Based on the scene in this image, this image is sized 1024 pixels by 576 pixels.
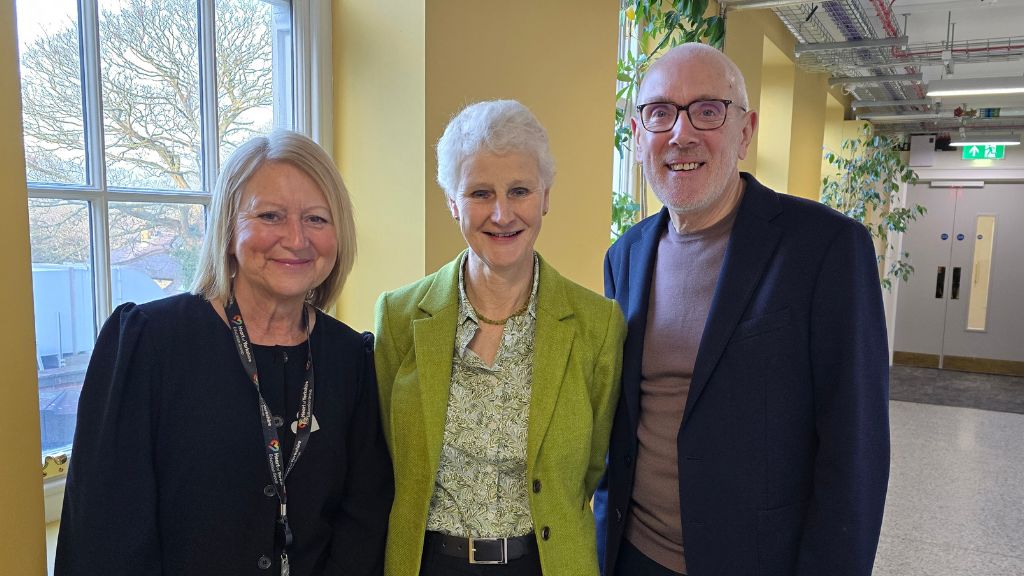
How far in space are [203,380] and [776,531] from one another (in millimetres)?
1177

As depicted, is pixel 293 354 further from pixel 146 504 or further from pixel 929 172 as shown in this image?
pixel 929 172

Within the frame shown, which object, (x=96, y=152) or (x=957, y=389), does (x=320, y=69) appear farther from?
(x=957, y=389)

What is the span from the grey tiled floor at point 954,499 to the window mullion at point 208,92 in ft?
12.4

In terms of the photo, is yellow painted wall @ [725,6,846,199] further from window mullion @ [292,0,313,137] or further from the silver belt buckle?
the silver belt buckle

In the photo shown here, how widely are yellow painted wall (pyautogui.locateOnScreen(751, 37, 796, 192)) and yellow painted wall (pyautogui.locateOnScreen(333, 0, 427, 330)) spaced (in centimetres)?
483

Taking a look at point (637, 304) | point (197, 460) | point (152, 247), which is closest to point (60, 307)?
point (152, 247)

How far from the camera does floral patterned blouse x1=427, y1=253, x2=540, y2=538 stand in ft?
4.76

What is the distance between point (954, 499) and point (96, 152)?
17.5 feet

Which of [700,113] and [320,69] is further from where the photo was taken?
[320,69]

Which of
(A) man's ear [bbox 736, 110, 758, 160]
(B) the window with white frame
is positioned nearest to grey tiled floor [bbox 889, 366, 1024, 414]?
(A) man's ear [bbox 736, 110, 758, 160]

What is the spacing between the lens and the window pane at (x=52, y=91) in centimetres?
148

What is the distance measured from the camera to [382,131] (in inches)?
84.3

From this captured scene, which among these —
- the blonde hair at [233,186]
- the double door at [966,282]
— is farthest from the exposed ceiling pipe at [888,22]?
the double door at [966,282]

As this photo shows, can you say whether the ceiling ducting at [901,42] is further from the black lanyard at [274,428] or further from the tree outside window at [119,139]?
the black lanyard at [274,428]
